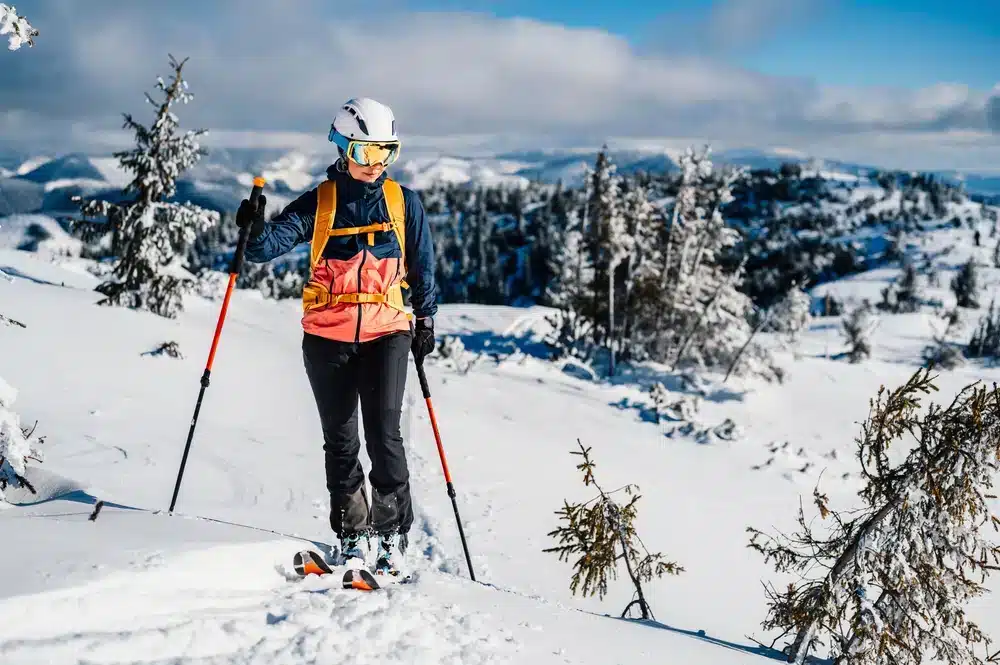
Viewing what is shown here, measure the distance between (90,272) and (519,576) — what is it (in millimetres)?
26048

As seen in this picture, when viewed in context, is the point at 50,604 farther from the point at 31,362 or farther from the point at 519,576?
the point at 31,362

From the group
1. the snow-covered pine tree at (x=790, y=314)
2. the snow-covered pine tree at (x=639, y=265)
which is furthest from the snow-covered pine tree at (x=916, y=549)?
the snow-covered pine tree at (x=639, y=265)

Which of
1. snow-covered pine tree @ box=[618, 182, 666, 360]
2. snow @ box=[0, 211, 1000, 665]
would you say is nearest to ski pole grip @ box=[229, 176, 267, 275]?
snow @ box=[0, 211, 1000, 665]

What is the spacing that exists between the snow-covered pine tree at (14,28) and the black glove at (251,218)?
1.64 meters

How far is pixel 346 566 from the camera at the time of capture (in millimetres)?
4098

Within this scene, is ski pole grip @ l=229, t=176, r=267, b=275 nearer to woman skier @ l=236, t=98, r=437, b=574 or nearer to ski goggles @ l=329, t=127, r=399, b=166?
woman skier @ l=236, t=98, r=437, b=574

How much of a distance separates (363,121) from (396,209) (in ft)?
1.92

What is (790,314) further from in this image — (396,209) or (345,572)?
(345,572)

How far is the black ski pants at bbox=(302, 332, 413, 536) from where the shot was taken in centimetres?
428

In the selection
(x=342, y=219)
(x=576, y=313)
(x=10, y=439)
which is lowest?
(x=576, y=313)

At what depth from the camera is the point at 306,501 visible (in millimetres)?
8312

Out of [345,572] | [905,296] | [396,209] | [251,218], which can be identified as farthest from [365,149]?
[905,296]

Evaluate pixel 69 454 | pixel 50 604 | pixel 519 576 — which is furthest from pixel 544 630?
pixel 69 454

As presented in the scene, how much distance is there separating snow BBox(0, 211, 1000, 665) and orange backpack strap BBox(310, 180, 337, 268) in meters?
1.84
